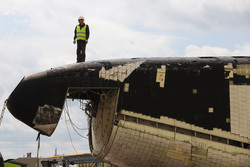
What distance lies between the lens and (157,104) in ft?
60.8

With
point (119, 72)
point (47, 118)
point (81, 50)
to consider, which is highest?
point (81, 50)

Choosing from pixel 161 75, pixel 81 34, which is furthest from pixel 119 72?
pixel 81 34

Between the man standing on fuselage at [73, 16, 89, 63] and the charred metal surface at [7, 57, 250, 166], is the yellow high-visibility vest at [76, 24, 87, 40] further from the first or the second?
the charred metal surface at [7, 57, 250, 166]

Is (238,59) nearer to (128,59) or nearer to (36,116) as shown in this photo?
(128,59)

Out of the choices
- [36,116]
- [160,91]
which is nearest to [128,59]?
[160,91]

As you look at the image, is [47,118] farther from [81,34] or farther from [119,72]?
[81,34]

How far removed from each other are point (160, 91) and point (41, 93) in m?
5.60

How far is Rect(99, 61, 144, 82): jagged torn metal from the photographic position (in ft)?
61.3

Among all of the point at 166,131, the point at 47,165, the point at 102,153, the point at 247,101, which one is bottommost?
the point at 47,165

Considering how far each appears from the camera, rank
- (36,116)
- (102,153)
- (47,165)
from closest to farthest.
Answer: (36,116) < (102,153) < (47,165)

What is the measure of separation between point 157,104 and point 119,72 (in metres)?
2.39

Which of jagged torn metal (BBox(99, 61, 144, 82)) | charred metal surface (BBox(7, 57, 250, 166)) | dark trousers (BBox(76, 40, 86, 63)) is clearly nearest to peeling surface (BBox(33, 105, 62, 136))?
charred metal surface (BBox(7, 57, 250, 166))

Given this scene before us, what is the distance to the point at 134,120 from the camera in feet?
60.4

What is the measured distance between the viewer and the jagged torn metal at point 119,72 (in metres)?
18.7
